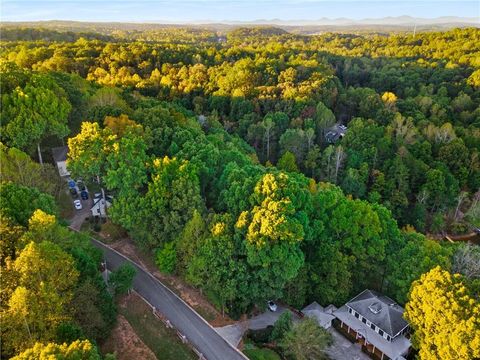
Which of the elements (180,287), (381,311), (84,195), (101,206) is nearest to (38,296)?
(180,287)

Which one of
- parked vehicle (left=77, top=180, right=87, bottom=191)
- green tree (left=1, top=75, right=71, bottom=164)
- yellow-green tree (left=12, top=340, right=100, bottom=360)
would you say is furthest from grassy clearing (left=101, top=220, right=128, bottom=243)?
yellow-green tree (left=12, top=340, right=100, bottom=360)

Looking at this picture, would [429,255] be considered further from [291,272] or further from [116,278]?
[116,278]

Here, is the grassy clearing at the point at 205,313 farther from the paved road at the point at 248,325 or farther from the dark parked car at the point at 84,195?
the dark parked car at the point at 84,195

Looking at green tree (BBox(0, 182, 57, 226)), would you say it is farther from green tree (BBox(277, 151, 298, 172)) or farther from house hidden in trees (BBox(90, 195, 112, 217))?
green tree (BBox(277, 151, 298, 172))

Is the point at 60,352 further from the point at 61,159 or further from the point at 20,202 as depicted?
the point at 61,159

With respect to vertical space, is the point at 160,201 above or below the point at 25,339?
above

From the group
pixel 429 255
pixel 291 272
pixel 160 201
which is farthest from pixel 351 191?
pixel 160 201

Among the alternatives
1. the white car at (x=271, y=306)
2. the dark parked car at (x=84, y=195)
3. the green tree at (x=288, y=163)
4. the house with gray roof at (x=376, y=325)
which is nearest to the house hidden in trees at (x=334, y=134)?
the green tree at (x=288, y=163)
